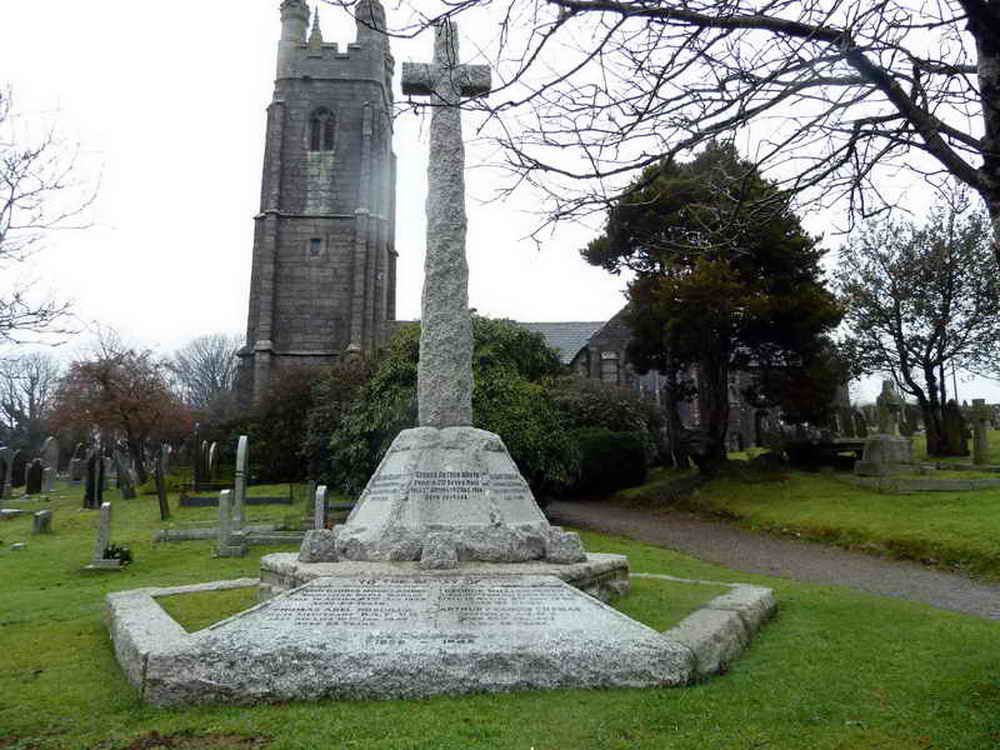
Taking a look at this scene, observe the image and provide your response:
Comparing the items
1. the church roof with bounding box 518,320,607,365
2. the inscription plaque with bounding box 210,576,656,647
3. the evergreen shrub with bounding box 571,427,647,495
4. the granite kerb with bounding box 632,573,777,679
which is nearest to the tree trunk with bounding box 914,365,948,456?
the evergreen shrub with bounding box 571,427,647,495

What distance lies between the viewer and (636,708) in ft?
12.6

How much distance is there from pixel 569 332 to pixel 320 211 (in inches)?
625

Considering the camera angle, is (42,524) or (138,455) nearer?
(42,524)

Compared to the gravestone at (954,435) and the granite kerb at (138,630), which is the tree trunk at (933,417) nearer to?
the gravestone at (954,435)

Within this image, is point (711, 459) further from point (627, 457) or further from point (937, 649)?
point (937, 649)

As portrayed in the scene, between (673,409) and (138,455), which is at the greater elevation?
(673,409)

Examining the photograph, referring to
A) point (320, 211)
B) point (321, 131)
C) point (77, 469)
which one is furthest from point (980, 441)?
point (321, 131)

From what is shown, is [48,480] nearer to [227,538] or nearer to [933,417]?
[227,538]

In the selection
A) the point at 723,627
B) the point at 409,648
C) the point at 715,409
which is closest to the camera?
the point at 409,648

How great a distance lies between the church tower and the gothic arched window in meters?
0.05

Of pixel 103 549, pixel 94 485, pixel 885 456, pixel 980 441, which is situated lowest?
pixel 103 549

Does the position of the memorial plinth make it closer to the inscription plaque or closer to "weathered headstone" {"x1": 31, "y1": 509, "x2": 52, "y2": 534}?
the inscription plaque

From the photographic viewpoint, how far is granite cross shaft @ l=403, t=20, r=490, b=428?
6.73 meters

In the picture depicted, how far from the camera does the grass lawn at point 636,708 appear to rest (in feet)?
11.5
